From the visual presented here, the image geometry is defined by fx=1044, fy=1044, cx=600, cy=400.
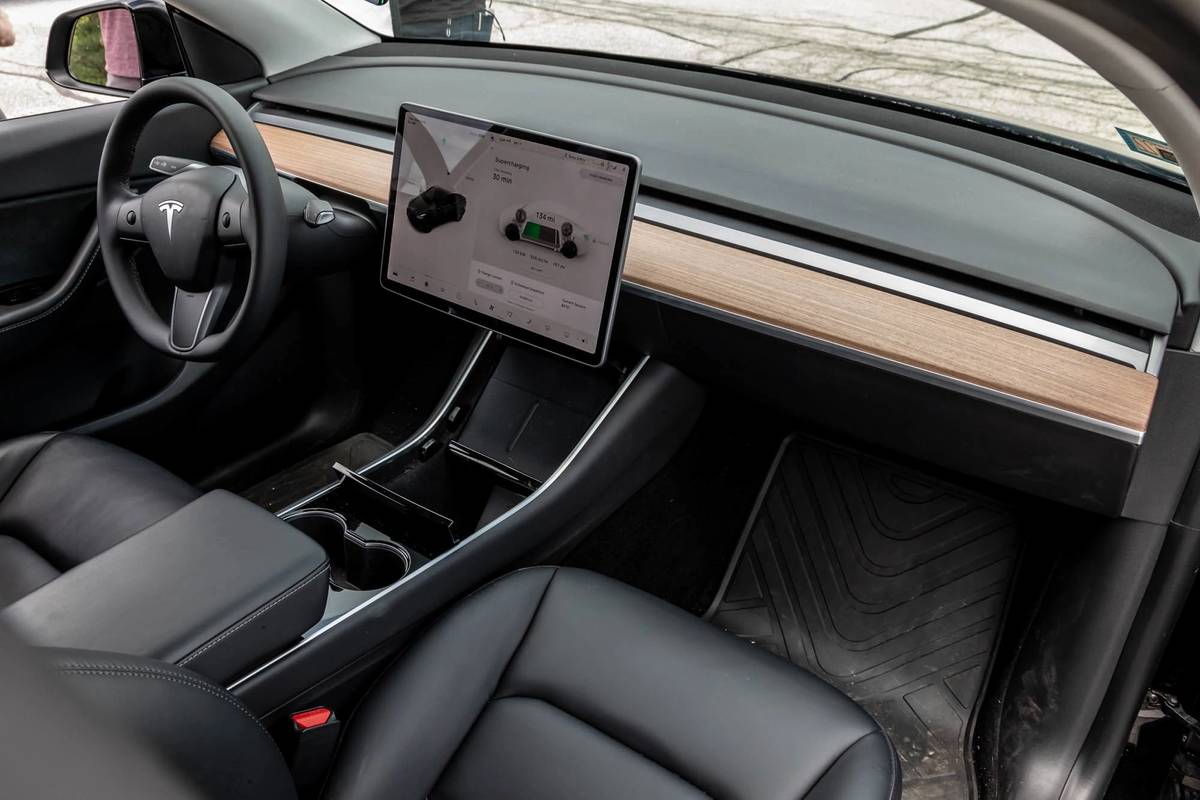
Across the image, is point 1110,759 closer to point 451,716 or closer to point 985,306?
point 985,306

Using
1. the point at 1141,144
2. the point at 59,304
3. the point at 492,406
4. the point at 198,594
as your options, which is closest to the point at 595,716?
the point at 198,594

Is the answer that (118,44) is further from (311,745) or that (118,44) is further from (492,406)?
(311,745)

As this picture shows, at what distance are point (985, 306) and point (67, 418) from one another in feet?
4.96

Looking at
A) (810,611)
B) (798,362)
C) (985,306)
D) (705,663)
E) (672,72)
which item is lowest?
(810,611)

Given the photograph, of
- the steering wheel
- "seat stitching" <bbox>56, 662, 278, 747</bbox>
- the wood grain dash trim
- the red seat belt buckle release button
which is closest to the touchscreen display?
the wood grain dash trim

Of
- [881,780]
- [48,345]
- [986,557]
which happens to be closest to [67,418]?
[48,345]

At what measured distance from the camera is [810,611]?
73.2 inches

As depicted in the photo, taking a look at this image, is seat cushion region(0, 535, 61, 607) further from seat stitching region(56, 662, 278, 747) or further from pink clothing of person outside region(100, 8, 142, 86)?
pink clothing of person outside region(100, 8, 142, 86)

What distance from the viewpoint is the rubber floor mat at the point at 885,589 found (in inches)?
68.0

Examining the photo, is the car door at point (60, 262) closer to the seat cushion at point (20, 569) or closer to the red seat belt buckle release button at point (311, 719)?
the seat cushion at point (20, 569)

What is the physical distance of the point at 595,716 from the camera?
1.25m

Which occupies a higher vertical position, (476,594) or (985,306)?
(985,306)

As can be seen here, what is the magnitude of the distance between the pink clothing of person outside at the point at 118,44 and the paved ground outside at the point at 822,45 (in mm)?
74

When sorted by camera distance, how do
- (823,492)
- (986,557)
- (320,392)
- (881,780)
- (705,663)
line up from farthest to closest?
1. (320,392)
2. (823,492)
3. (986,557)
4. (705,663)
5. (881,780)
